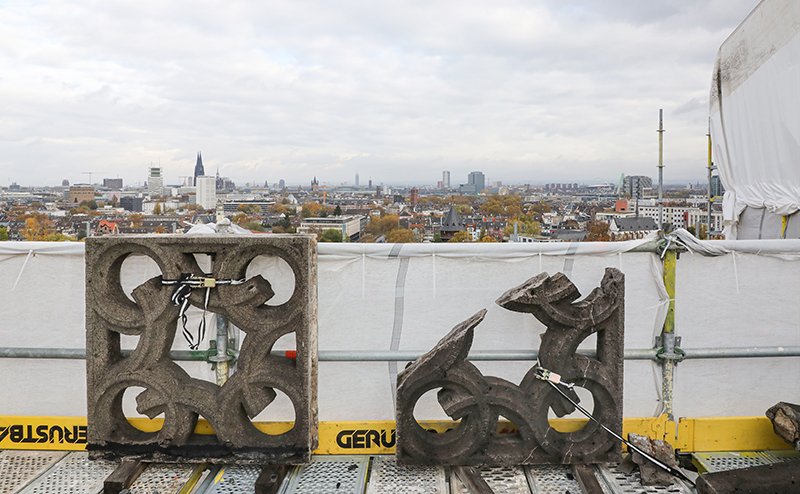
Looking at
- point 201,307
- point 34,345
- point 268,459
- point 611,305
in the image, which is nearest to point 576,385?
point 611,305

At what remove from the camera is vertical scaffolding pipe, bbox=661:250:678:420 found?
3.87 metres

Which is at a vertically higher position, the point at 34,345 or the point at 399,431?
the point at 34,345

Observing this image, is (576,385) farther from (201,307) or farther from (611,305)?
(201,307)

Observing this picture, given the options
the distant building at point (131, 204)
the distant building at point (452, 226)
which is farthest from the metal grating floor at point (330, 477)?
the distant building at point (131, 204)

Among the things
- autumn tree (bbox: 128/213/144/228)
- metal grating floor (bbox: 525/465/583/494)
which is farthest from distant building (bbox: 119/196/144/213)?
metal grating floor (bbox: 525/465/583/494)

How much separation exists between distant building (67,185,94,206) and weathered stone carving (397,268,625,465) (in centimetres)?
5377

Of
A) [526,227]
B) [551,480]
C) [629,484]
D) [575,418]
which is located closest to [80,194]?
[526,227]

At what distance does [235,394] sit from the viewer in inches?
145

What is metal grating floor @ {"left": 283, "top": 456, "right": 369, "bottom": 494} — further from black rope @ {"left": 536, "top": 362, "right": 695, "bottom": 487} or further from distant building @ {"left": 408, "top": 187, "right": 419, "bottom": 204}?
distant building @ {"left": 408, "top": 187, "right": 419, "bottom": 204}

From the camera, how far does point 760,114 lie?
683 centimetres

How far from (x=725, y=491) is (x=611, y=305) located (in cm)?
113

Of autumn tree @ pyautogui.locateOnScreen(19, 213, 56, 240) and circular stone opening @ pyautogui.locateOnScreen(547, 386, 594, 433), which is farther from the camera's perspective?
autumn tree @ pyautogui.locateOnScreen(19, 213, 56, 240)

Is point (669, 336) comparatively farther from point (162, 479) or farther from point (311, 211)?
point (311, 211)

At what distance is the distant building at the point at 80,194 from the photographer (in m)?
52.8
